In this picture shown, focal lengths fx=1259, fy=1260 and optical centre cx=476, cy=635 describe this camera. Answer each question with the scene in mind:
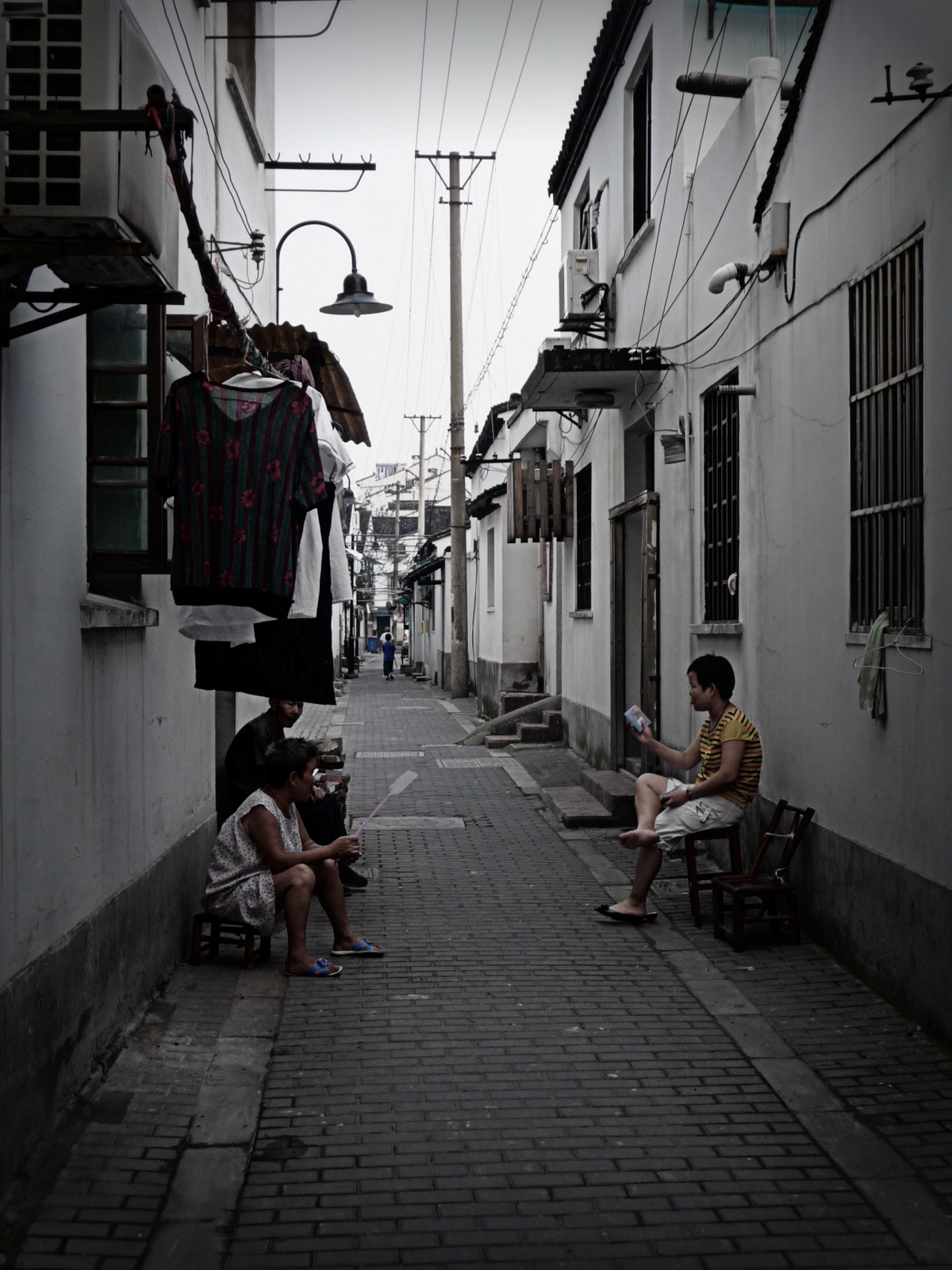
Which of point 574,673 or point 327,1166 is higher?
point 574,673

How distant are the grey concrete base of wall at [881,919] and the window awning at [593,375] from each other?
17.3 feet

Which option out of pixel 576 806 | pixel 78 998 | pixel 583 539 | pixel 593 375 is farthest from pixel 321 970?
pixel 583 539

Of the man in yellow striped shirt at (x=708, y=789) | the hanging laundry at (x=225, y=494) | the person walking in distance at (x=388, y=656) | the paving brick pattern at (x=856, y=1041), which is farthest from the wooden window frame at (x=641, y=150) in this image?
the person walking in distance at (x=388, y=656)

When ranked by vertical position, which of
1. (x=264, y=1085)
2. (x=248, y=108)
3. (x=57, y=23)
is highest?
(x=248, y=108)

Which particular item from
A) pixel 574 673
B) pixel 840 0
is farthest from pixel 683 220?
pixel 574 673

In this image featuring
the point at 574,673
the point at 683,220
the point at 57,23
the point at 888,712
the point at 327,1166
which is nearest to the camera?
the point at 57,23

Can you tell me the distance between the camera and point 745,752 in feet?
25.4

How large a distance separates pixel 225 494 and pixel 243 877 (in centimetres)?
257

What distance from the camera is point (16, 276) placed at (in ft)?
12.9

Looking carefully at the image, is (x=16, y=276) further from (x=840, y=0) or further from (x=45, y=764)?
(x=840, y=0)

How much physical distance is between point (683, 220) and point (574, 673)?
710 cm

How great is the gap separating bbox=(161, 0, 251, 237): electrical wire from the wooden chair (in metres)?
5.92

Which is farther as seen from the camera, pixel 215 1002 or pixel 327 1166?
pixel 215 1002

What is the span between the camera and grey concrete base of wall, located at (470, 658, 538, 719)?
23.2 metres
